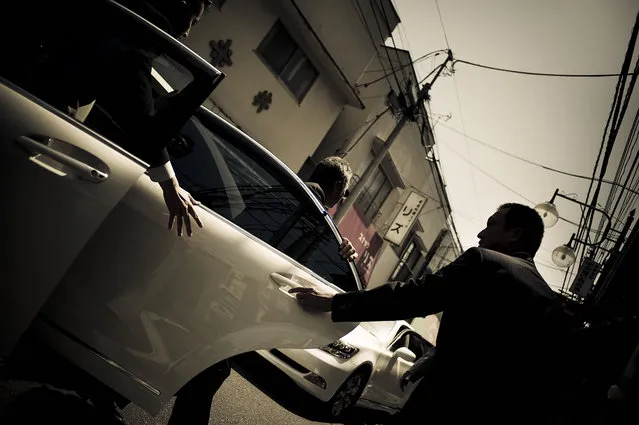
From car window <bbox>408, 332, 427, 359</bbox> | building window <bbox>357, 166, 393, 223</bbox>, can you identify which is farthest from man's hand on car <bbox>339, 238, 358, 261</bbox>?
building window <bbox>357, 166, 393, 223</bbox>

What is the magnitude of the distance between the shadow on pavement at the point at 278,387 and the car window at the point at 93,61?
4.42ft

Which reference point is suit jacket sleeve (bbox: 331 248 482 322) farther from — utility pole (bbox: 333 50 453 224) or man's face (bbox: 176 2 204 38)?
utility pole (bbox: 333 50 453 224)

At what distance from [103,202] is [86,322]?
1.71ft

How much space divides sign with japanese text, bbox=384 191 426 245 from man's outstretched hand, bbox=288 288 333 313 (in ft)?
46.8

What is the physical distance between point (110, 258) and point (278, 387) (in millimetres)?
1397

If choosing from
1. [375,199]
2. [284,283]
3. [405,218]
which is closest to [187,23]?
[284,283]

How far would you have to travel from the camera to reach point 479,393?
1.38 metres

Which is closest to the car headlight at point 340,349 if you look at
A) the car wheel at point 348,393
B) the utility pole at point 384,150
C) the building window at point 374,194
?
the car wheel at point 348,393

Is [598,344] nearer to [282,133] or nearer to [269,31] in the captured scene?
[282,133]

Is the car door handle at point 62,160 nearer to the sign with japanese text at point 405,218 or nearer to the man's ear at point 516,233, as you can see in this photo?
the man's ear at point 516,233

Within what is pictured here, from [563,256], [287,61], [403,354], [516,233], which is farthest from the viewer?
[563,256]

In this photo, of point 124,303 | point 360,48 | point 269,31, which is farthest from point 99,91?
point 360,48

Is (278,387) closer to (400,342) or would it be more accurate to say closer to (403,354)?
(403,354)

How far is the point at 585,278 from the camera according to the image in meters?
14.0
